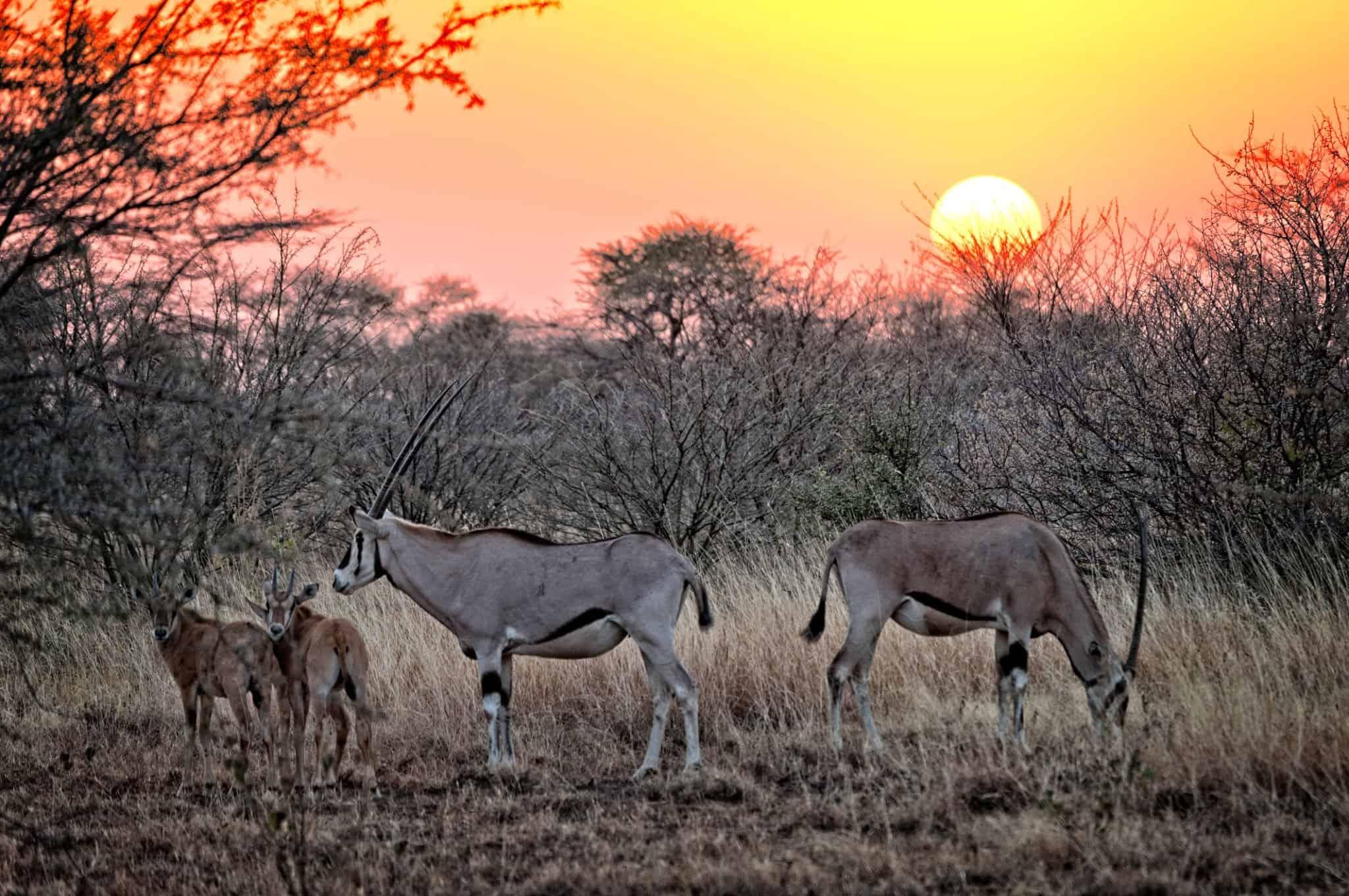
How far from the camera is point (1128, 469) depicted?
420 inches

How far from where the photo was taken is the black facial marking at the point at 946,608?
750 centimetres

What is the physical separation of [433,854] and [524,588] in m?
2.15


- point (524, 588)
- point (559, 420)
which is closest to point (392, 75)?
point (524, 588)

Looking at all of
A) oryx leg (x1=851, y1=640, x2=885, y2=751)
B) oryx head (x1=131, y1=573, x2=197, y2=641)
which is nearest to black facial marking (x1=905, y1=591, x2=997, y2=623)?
oryx leg (x1=851, y1=640, x2=885, y2=751)

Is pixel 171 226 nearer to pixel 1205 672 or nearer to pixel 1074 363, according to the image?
pixel 1205 672

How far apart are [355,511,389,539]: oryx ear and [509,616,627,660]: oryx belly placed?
1.12 meters

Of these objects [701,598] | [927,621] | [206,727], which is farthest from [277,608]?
[927,621]

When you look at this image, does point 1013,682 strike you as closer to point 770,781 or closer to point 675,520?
point 770,781

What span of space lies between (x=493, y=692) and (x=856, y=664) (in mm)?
2061

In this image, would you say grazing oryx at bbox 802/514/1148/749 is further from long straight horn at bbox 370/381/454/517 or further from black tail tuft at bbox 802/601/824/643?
long straight horn at bbox 370/381/454/517

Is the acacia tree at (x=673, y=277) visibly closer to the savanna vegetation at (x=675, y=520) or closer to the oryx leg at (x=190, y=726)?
the savanna vegetation at (x=675, y=520)

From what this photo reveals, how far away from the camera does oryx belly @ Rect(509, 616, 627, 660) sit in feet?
25.7

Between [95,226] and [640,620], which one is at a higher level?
[95,226]

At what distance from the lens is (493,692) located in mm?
7887
